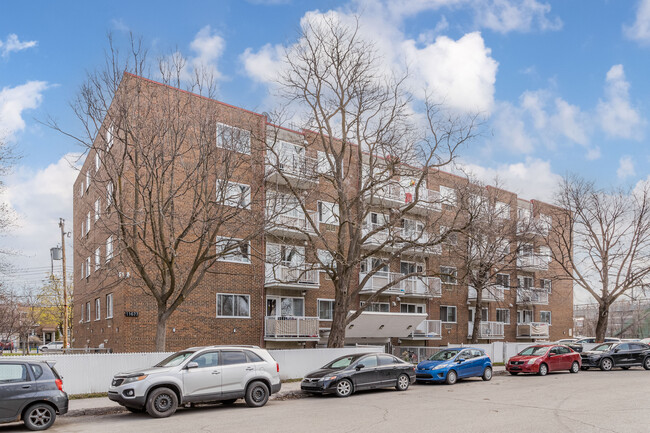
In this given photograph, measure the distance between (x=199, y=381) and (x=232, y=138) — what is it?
845 cm

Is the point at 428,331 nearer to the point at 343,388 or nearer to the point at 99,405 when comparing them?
the point at 343,388

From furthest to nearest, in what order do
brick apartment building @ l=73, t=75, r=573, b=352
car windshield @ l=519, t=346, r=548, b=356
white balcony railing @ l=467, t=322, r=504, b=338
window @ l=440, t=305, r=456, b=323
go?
white balcony railing @ l=467, t=322, r=504, b=338 → window @ l=440, t=305, r=456, b=323 → car windshield @ l=519, t=346, r=548, b=356 → brick apartment building @ l=73, t=75, r=573, b=352

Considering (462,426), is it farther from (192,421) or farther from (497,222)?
(497,222)

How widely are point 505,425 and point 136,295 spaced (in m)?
17.6

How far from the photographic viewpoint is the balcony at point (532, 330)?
1666 inches

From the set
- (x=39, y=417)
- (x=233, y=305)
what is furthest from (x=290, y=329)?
(x=39, y=417)

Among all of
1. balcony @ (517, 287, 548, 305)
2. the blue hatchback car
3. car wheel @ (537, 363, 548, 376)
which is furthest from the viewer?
balcony @ (517, 287, 548, 305)

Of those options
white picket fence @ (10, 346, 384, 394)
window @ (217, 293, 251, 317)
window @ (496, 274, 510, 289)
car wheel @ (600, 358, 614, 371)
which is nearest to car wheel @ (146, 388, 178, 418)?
white picket fence @ (10, 346, 384, 394)

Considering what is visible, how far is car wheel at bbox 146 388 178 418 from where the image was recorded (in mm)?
13492

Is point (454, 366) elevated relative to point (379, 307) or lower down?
lower down

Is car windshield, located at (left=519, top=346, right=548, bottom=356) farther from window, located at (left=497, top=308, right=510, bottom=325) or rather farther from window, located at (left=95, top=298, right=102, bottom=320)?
window, located at (left=95, top=298, right=102, bottom=320)

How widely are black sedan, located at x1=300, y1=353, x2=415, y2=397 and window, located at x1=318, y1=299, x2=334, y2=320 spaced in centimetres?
1243

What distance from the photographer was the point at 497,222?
33.4 m

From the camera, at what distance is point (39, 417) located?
1219cm
